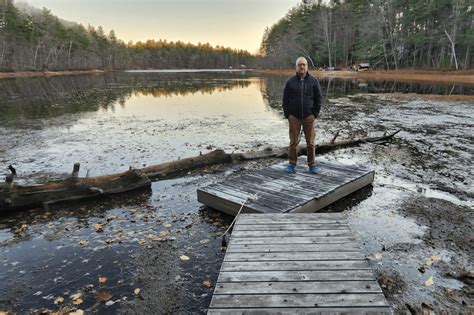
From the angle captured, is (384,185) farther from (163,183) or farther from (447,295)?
(163,183)

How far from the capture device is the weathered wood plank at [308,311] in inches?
121

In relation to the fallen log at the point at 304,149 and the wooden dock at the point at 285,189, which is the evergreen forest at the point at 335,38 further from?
the wooden dock at the point at 285,189

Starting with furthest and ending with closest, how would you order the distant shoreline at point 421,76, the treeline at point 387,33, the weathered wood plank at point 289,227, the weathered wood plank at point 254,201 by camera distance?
1. the treeline at point 387,33
2. the distant shoreline at point 421,76
3. the weathered wood plank at point 254,201
4. the weathered wood plank at point 289,227

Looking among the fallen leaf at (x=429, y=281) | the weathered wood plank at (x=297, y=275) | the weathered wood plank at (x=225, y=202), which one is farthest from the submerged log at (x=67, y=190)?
the fallen leaf at (x=429, y=281)

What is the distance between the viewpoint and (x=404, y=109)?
22.8 meters

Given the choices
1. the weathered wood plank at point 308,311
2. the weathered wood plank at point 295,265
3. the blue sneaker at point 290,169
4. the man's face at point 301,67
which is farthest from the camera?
the blue sneaker at point 290,169

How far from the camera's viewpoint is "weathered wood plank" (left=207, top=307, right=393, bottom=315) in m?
3.08

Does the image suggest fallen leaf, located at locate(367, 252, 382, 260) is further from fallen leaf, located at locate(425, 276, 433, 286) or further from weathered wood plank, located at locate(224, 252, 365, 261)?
weathered wood plank, located at locate(224, 252, 365, 261)

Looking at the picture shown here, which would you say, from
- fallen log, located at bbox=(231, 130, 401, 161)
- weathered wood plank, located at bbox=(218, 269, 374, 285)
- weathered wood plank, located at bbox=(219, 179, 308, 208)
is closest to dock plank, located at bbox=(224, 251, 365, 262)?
weathered wood plank, located at bbox=(218, 269, 374, 285)

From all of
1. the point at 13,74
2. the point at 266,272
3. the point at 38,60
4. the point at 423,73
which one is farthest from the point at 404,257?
the point at 38,60

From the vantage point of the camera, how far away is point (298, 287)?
347cm

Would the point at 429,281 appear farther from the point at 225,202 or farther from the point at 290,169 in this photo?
the point at 290,169

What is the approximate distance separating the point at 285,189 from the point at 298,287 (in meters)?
3.78

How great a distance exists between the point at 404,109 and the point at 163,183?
20060 millimetres
